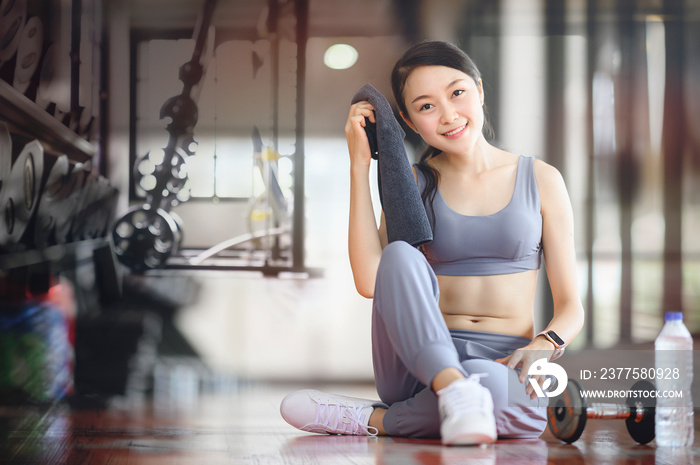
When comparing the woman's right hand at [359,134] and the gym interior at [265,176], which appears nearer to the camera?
the woman's right hand at [359,134]

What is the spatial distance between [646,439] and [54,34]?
192cm

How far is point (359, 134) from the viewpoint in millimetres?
1696

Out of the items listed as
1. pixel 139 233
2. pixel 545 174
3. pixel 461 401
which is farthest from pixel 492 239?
pixel 139 233

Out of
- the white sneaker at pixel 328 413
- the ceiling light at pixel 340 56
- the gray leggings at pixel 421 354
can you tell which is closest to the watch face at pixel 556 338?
the gray leggings at pixel 421 354

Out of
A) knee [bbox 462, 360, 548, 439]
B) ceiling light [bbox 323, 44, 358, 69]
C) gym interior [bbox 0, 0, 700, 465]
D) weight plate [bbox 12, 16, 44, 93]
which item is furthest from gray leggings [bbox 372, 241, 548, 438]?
weight plate [bbox 12, 16, 44, 93]

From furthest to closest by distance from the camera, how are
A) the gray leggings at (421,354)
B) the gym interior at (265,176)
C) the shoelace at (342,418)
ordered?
the gym interior at (265,176)
the shoelace at (342,418)
the gray leggings at (421,354)

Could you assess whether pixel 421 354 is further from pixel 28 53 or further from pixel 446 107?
pixel 28 53

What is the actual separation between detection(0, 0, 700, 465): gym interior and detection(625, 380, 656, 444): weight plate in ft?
1.73

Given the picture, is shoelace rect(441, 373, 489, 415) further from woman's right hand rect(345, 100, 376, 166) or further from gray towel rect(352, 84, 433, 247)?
woman's right hand rect(345, 100, 376, 166)

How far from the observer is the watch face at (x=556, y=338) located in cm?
144

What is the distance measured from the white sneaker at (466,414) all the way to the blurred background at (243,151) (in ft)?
3.17

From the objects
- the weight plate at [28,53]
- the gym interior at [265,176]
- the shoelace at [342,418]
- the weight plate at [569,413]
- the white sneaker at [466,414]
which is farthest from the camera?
the gym interior at [265,176]

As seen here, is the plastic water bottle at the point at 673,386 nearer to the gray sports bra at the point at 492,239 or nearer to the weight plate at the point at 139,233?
the gray sports bra at the point at 492,239

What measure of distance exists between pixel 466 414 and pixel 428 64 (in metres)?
0.88
